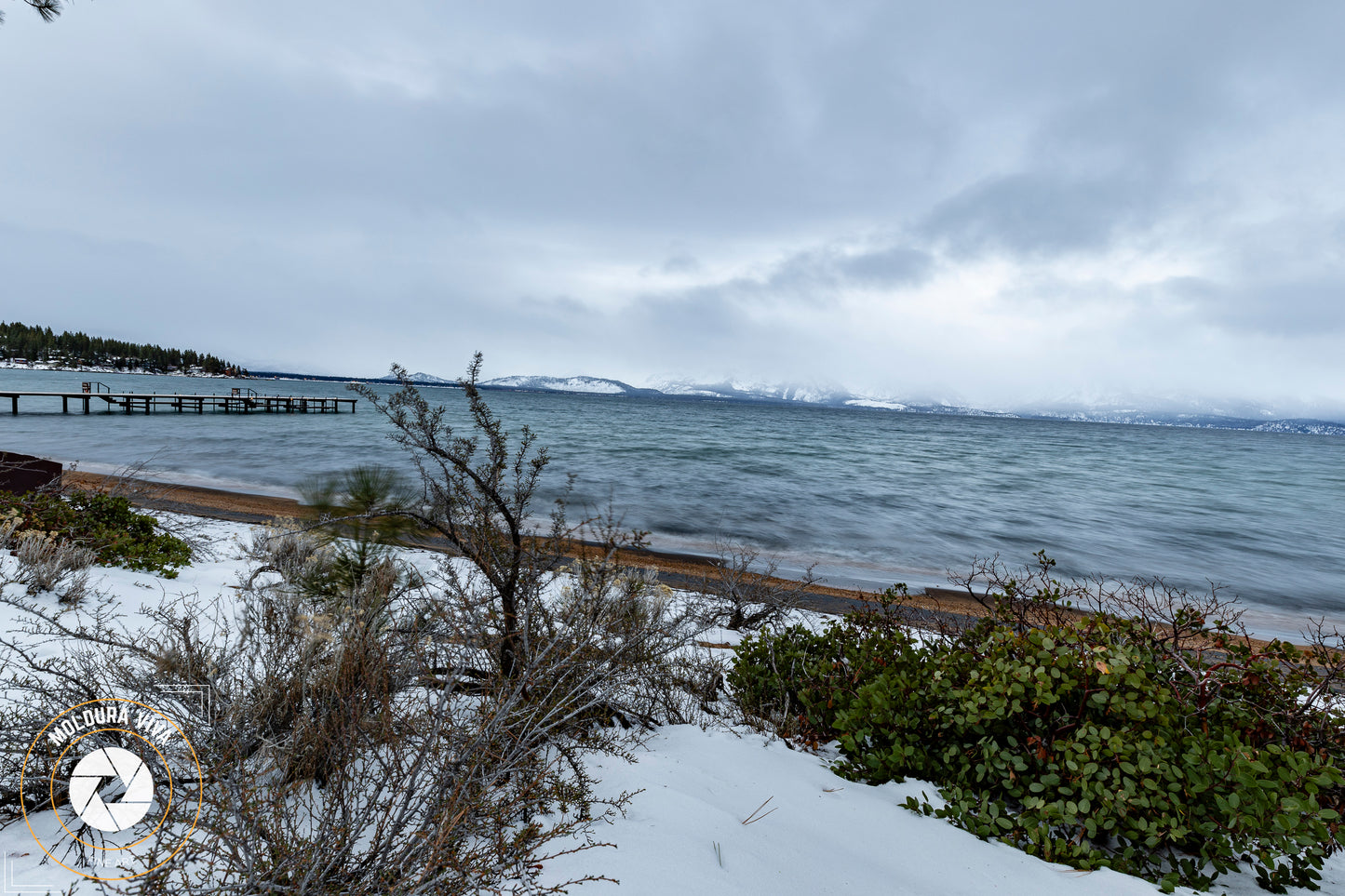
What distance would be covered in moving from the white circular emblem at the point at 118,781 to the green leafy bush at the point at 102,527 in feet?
→ 14.5

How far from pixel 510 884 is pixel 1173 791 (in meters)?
2.55

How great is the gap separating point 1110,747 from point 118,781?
12.6 ft

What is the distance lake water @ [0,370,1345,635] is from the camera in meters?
12.6

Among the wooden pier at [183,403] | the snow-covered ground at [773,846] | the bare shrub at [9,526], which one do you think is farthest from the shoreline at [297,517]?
the wooden pier at [183,403]

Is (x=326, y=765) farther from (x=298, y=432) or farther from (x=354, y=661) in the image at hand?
(x=298, y=432)

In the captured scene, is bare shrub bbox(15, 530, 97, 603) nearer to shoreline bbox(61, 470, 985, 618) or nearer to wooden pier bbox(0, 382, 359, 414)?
shoreline bbox(61, 470, 985, 618)

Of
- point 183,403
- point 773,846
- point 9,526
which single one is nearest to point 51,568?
point 9,526

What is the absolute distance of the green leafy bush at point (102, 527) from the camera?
551cm

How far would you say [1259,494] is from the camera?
88.4 ft

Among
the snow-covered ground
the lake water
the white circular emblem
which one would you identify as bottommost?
the lake water

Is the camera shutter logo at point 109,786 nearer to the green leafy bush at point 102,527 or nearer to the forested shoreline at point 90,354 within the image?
the green leafy bush at point 102,527

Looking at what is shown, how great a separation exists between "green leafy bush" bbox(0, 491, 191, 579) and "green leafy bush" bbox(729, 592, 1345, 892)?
22.1 ft

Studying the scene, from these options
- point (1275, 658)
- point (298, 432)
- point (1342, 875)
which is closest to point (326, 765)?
point (1342, 875)

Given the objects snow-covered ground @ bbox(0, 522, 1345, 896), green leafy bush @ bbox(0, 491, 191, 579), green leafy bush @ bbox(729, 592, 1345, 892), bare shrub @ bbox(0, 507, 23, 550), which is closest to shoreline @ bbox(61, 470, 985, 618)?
green leafy bush @ bbox(0, 491, 191, 579)
